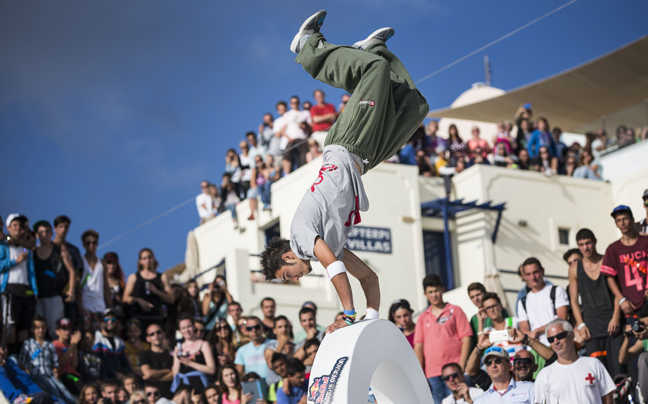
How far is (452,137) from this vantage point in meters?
16.0

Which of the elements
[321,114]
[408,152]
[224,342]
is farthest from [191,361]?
[408,152]

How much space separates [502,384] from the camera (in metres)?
6.47

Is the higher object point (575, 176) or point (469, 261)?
point (575, 176)

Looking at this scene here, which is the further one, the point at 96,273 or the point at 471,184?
the point at 471,184

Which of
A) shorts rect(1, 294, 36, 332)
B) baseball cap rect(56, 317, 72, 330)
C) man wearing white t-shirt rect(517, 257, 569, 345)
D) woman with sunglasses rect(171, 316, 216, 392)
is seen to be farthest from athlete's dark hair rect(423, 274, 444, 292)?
shorts rect(1, 294, 36, 332)

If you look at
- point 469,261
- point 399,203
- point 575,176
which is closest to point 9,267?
point 399,203

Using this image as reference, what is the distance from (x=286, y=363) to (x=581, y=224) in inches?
413

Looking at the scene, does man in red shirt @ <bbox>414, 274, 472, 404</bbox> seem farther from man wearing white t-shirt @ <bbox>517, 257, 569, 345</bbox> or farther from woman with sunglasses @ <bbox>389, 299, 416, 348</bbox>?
man wearing white t-shirt @ <bbox>517, 257, 569, 345</bbox>

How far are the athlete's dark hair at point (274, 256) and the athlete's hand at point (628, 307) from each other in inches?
128

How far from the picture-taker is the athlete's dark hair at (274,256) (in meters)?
5.02

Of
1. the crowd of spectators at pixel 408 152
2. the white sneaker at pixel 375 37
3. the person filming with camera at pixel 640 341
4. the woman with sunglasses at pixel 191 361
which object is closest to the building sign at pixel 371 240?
the crowd of spectators at pixel 408 152

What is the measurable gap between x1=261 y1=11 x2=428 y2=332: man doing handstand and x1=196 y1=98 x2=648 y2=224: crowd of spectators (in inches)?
346

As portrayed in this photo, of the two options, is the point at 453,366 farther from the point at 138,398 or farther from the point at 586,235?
the point at 138,398

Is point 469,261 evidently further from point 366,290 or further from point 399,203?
point 366,290
